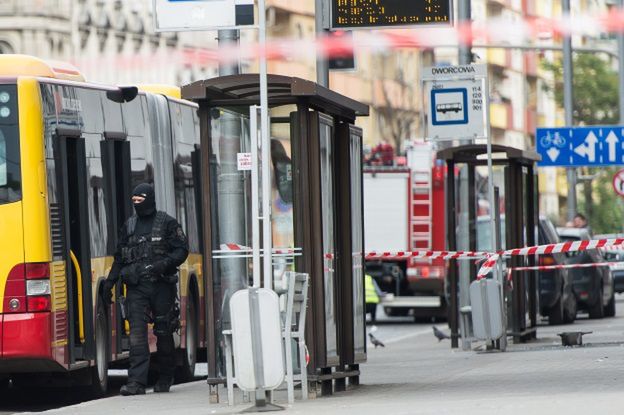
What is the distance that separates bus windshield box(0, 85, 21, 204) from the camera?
17297 millimetres

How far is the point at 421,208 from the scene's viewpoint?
126ft

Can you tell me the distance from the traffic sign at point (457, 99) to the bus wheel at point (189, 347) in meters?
4.40

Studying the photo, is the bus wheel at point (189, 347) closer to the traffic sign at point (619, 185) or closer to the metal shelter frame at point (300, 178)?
the metal shelter frame at point (300, 178)

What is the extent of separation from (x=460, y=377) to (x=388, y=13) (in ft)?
19.5

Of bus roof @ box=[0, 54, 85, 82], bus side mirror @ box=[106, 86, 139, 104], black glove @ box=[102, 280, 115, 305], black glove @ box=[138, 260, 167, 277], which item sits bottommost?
black glove @ box=[102, 280, 115, 305]

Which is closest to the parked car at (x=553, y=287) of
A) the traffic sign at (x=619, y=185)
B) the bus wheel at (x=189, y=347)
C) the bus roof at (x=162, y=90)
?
the traffic sign at (x=619, y=185)

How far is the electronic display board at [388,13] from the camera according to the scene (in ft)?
76.1

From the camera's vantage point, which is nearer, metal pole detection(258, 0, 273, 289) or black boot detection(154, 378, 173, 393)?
metal pole detection(258, 0, 273, 289)

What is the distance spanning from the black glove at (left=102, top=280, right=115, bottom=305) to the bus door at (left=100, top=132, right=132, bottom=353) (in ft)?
2.71

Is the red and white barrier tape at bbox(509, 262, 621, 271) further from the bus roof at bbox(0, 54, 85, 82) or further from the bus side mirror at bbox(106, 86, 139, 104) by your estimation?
the bus roof at bbox(0, 54, 85, 82)

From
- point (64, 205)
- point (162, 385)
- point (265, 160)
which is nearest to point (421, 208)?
point (162, 385)

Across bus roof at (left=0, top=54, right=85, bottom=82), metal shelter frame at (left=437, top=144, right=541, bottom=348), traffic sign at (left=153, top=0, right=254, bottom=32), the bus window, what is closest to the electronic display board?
metal shelter frame at (left=437, top=144, right=541, bottom=348)

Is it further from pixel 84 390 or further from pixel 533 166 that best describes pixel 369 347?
pixel 84 390

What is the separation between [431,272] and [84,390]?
53.7 ft
